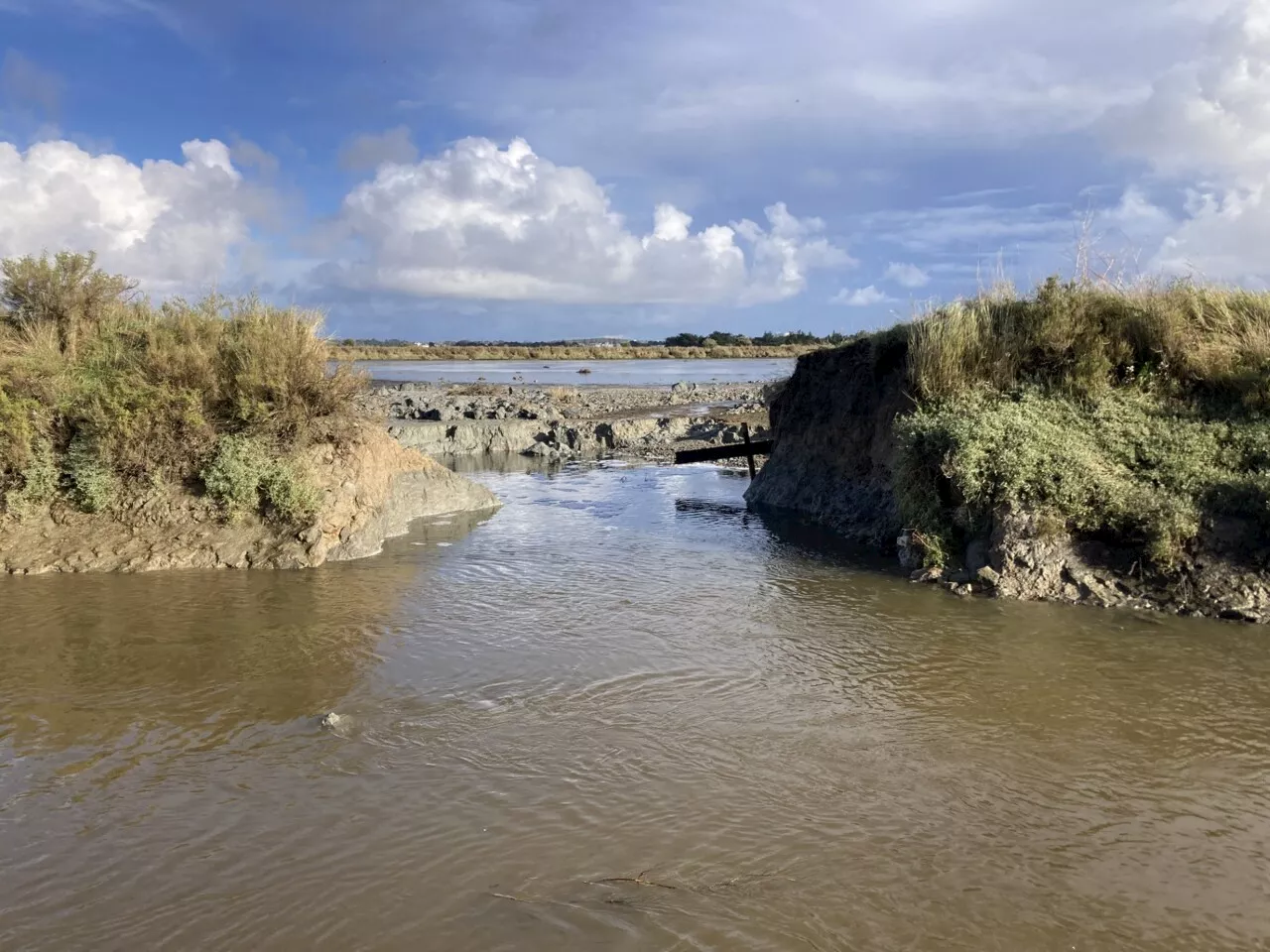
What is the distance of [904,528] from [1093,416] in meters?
2.71

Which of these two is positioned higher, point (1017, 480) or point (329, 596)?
point (1017, 480)

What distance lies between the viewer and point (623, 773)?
542 centimetres

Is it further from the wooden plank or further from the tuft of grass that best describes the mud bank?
Answer: the tuft of grass

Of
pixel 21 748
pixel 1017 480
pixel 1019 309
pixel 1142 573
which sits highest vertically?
pixel 1019 309

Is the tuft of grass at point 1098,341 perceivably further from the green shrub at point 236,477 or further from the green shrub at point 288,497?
the green shrub at point 236,477

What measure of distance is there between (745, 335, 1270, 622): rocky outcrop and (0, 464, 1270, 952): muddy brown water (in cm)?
57

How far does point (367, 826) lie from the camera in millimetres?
4789

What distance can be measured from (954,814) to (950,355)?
8379mm

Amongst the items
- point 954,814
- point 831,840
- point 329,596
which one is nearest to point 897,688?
point 954,814

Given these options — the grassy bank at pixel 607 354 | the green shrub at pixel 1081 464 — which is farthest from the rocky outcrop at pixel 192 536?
the grassy bank at pixel 607 354

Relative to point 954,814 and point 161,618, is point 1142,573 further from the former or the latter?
point 161,618

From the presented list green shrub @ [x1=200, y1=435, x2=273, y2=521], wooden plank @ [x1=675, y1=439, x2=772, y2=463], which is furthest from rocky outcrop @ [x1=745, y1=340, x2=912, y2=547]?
green shrub @ [x1=200, y1=435, x2=273, y2=521]

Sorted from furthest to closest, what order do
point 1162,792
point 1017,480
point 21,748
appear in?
1. point 1017,480
2. point 21,748
3. point 1162,792

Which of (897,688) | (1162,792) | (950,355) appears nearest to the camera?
(1162,792)
